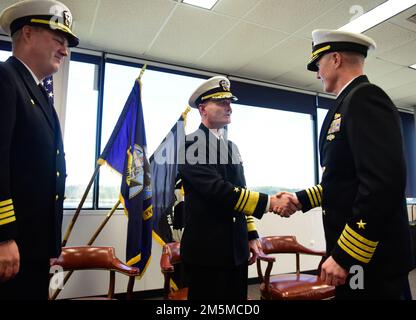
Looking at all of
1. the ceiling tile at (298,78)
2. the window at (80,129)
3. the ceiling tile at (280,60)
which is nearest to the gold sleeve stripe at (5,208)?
the window at (80,129)

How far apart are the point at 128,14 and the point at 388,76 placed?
3518 millimetres

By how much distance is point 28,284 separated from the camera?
1036mm

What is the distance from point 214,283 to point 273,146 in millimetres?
3243

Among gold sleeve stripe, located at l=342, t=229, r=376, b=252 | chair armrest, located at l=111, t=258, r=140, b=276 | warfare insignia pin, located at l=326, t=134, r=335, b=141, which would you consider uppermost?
warfare insignia pin, located at l=326, t=134, r=335, b=141

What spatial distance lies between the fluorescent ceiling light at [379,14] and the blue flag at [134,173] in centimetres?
218

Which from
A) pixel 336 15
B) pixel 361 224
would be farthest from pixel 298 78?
pixel 361 224

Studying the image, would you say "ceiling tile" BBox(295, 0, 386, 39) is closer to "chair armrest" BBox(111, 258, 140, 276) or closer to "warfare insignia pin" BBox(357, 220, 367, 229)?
"warfare insignia pin" BBox(357, 220, 367, 229)

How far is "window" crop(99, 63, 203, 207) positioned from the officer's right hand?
93.7 inches

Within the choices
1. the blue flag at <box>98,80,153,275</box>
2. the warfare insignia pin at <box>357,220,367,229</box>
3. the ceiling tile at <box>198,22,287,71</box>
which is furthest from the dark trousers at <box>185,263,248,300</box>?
the ceiling tile at <box>198,22,287,71</box>

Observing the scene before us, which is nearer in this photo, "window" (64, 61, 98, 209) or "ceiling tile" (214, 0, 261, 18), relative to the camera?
"ceiling tile" (214, 0, 261, 18)

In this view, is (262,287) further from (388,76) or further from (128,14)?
(388,76)

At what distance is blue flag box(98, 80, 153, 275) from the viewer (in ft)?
8.60

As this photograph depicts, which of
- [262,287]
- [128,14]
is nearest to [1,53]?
[128,14]

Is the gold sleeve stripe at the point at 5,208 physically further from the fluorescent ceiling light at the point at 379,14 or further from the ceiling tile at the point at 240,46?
the fluorescent ceiling light at the point at 379,14
